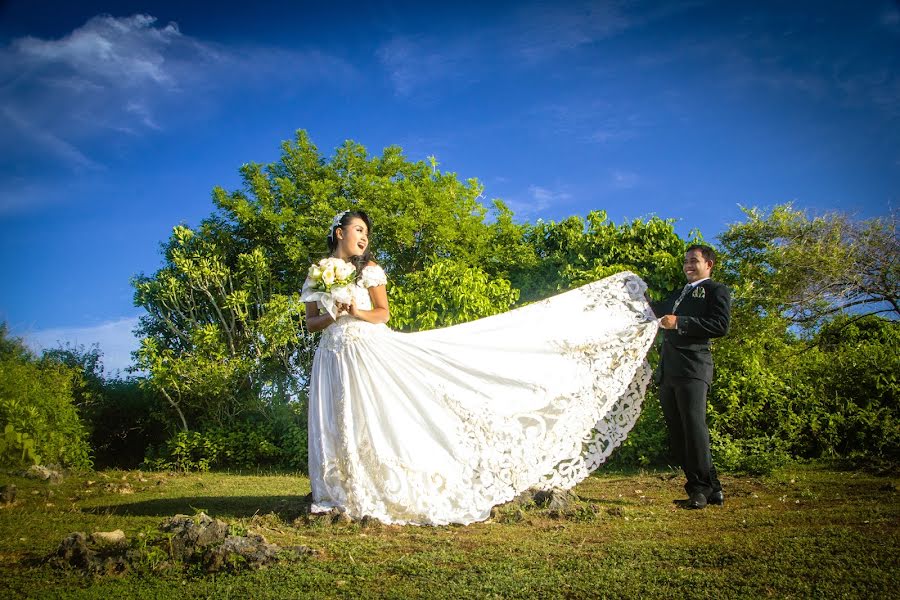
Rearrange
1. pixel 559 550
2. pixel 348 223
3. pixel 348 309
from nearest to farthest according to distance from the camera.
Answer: pixel 559 550 → pixel 348 309 → pixel 348 223

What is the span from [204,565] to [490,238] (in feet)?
44.0

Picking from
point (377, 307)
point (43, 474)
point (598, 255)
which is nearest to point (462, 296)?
point (598, 255)

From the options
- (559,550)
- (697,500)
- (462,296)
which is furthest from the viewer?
(462,296)

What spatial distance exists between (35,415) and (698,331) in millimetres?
10149

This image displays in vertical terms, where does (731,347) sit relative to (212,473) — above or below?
above

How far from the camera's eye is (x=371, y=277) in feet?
19.4

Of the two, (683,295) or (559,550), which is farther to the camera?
(683,295)

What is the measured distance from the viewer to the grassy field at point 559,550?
3662 millimetres

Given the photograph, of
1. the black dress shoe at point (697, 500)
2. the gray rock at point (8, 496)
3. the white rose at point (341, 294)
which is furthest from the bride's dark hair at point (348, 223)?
the gray rock at point (8, 496)

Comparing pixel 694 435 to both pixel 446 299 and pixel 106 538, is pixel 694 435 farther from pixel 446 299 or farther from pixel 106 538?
pixel 446 299

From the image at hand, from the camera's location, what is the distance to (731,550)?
423cm

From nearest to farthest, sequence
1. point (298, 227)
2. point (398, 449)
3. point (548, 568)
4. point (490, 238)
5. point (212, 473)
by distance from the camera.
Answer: point (548, 568) < point (398, 449) < point (212, 473) < point (298, 227) < point (490, 238)

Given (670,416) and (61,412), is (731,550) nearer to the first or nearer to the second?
(670,416)

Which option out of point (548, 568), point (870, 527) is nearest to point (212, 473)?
point (548, 568)
